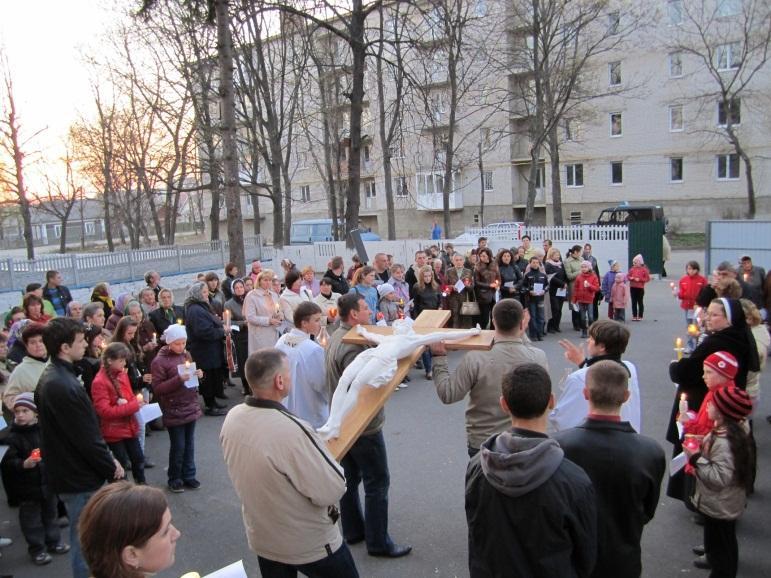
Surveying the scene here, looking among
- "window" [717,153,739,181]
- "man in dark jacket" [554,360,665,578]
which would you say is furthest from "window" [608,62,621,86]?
"man in dark jacket" [554,360,665,578]

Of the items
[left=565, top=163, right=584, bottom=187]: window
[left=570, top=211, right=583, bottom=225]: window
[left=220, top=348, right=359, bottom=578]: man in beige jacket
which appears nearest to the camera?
[left=220, top=348, right=359, bottom=578]: man in beige jacket

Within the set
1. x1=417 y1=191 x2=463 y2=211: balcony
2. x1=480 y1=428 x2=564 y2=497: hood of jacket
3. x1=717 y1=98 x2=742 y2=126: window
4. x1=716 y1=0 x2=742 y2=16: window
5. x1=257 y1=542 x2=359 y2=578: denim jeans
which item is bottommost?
x1=257 y1=542 x2=359 y2=578: denim jeans

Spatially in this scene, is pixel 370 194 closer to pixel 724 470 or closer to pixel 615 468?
pixel 724 470

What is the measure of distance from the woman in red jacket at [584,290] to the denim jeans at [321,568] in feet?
33.9

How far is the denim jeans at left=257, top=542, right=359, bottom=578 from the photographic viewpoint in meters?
3.15

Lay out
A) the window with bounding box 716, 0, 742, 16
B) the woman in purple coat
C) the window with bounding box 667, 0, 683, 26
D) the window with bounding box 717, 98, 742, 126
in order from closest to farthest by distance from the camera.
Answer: the woman in purple coat, the window with bounding box 716, 0, 742, 16, the window with bounding box 717, 98, 742, 126, the window with bounding box 667, 0, 683, 26

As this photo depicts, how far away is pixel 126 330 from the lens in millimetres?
6648

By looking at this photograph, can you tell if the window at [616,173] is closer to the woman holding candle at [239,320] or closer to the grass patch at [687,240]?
the grass patch at [687,240]

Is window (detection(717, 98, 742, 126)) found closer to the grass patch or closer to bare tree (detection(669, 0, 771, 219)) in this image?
bare tree (detection(669, 0, 771, 219))

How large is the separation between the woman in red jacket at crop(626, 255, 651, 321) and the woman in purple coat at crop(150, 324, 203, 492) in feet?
35.1

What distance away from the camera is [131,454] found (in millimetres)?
5871

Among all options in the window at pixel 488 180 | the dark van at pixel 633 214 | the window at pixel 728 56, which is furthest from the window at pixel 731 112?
the window at pixel 488 180

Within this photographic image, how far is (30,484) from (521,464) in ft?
14.7

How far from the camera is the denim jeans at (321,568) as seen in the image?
10.3ft
